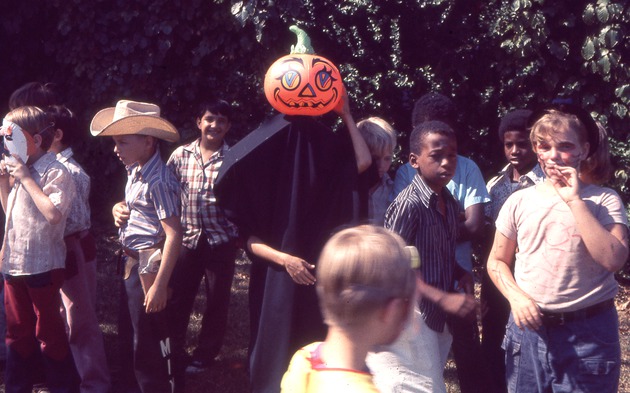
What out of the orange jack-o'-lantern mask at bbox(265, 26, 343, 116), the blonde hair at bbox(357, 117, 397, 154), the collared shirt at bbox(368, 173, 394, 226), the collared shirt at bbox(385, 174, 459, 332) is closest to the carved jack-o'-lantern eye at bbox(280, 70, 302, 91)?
Result: the orange jack-o'-lantern mask at bbox(265, 26, 343, 116)

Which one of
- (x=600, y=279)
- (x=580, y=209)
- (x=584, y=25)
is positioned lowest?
(x=600, y=279)

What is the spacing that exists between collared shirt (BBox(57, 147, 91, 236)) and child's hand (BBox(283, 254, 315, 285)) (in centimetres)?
146

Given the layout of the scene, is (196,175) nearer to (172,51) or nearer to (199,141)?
(199,141)

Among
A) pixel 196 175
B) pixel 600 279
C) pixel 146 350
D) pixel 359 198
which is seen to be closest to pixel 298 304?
pixel 359 198

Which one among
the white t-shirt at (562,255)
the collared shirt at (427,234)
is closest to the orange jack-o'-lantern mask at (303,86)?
the collared shirt at (427,234)

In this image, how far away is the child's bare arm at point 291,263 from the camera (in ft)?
11.5

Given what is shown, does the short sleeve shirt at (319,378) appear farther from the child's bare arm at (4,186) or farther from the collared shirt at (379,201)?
the child's bare arm at (4,186)

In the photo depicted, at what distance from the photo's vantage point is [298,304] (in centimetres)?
367

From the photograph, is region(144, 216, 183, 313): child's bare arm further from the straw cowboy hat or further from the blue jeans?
the blue jeans

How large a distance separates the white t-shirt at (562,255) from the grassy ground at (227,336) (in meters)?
1.82

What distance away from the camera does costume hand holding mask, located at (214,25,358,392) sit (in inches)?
143

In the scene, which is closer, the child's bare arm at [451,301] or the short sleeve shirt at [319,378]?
the short sleeve shirt at [319,378]

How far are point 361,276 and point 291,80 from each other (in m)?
1.86

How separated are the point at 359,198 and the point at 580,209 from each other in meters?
1.06
